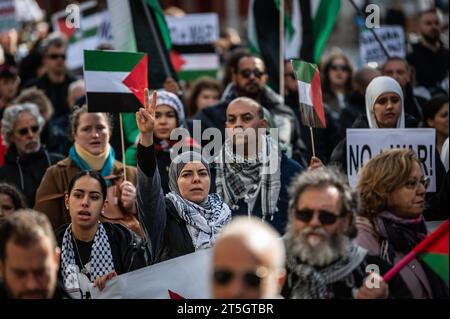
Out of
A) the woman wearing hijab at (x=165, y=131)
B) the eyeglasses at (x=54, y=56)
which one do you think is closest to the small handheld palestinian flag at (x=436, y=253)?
the woman wearing hijab at (x=165, y=131)

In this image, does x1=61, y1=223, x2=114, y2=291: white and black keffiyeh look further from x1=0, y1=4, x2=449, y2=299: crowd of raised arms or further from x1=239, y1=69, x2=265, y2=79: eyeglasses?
x1=239, y1=69, x2=265, y2=79: eyeglasses

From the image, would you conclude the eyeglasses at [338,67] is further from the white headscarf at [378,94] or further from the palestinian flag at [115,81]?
the palestinian flag at [115,81]

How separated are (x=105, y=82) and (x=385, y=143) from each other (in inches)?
76.3

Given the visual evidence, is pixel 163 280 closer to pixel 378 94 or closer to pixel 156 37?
pixel 378 94

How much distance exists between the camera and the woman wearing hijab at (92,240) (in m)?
6.87

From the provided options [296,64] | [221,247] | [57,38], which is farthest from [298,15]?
[221,247]

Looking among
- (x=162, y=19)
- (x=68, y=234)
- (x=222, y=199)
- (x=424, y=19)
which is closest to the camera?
(x=68, y=234)

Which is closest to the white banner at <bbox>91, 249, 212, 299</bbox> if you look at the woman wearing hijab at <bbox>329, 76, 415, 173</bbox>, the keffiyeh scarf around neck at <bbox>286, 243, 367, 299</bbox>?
the keffiyeh scarf around neck at <bbox>286, 243, 367, 299</bbox>

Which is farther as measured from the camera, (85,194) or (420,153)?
(420,153)

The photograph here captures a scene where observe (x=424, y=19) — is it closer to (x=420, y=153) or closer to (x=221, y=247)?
(x=420, y=153)

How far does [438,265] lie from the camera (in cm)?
516

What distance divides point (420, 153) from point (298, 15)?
15.2ft
